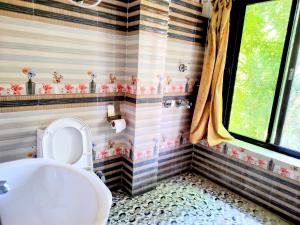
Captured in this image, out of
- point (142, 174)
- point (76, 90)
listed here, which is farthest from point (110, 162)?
point (76, 90)

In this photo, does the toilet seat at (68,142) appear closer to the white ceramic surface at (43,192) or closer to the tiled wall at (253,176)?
the white ceramic surface at (43,192)

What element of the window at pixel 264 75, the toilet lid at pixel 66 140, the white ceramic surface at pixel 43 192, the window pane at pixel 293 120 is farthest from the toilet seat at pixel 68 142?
the window pane at pixel 293 120

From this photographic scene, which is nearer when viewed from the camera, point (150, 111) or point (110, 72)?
point (110, 72)

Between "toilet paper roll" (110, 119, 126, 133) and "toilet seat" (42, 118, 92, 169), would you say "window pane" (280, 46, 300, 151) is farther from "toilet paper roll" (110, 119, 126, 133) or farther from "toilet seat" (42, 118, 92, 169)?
"toilet seat" (42, 118, 92, 169)

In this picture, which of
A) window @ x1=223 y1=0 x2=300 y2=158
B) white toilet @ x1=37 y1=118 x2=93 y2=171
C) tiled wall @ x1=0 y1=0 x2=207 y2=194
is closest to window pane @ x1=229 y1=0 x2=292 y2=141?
window @ x1=223 y1=0 x2=300 y2=158

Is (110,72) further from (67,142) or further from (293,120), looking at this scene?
(293,120)

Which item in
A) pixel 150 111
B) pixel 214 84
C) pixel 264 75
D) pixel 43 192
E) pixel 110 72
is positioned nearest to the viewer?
pixel 43 192

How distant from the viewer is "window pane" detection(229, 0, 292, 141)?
2.11 m

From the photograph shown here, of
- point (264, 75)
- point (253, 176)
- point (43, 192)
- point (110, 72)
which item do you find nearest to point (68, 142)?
point (43, 192)

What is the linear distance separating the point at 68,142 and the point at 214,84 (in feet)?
5.35

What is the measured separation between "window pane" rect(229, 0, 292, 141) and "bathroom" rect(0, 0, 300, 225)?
0.01 metres

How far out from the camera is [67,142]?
1839 millimetres

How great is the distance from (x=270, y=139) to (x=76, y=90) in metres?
2.00

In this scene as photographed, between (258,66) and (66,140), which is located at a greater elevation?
(258,66)
